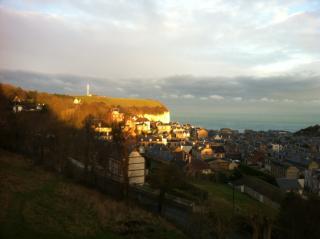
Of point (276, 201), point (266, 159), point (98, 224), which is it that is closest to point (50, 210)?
point (98, 224)

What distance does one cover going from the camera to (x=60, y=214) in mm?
12781

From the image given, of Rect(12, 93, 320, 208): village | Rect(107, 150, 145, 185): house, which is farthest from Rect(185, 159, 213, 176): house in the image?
Rect(107, 150, 145, 185): house

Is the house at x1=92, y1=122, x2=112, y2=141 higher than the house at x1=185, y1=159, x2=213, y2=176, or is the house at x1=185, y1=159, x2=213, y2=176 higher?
the house at x1=92, y1=122, x2=112, y2=141

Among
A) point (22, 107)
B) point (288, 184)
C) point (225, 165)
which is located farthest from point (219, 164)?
point (22, 107)

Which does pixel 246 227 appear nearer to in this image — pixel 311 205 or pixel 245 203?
pixel 311 205

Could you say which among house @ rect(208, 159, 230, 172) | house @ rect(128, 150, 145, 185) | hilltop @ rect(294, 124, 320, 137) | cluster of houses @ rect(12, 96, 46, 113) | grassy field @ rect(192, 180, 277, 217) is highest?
cluster of houses @ rect(12, 96, 46, 113)

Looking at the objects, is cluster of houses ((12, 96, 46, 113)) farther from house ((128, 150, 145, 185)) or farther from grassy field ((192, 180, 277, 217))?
grassy field ((192, 180, 277, 217))

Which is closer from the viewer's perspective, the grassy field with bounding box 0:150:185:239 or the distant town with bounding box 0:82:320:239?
the grassy field with bounding box 0:150:185:239

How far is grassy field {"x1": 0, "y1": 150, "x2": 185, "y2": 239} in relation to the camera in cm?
1072

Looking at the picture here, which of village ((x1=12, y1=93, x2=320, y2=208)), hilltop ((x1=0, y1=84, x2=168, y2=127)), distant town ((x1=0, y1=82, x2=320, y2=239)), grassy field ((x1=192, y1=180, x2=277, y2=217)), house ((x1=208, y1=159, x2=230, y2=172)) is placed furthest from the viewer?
hilltop ((x1=0, y1=84, x2=168, y2=127))

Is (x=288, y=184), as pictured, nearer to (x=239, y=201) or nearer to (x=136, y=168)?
(x=239, y=201)

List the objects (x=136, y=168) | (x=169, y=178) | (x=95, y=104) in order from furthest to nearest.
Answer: (x=95, y=104)
(x=136, y=168)
(x=169, y=178)

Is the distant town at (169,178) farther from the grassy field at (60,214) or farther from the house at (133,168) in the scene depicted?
the grassy field at (60,214)

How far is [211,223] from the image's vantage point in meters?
15.2
